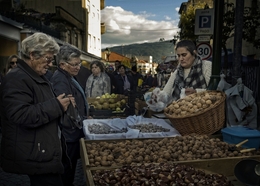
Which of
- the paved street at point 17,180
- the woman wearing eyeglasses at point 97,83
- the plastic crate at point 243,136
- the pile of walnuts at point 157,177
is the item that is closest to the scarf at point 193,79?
the plastic crate at point 243,136

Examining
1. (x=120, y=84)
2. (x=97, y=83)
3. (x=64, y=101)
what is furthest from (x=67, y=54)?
(x=120, y=84)

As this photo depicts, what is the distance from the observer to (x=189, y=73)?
4035 mm

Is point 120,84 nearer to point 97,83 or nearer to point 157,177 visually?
point 97,83

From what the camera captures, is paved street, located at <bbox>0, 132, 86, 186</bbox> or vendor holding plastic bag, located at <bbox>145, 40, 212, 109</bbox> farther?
paved street, located at <bbox>0, 132, 86, 186</bbox>

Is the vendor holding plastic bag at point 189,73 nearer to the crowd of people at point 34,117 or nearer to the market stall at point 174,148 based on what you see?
the market stall at point 174,148

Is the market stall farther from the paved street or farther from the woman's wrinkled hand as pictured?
the paved street

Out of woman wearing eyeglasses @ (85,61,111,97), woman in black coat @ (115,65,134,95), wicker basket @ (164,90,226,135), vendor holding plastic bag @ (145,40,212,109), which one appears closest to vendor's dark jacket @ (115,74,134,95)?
woman in black coat @ (115,65,134,95)

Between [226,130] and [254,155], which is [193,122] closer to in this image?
[226,130]

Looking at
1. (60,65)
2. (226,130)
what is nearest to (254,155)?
(226,130)

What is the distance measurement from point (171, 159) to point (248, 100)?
1.85 m

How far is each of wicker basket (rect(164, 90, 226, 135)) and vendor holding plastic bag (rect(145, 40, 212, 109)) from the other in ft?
1.68

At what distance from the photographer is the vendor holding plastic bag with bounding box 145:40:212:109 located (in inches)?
155

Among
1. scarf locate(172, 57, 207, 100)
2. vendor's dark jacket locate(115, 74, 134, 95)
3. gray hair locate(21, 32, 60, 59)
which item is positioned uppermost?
gray hair locate(21, 32, 60, 59)

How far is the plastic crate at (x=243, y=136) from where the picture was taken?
10.2 feet
